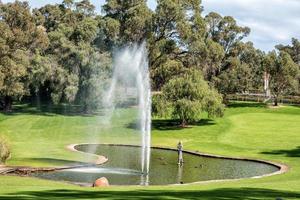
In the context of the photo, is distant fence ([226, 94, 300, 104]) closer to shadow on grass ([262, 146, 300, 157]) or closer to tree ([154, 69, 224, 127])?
tree ([154, 69, 224, 127])

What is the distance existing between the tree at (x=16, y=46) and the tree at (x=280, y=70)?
35163 millimetres

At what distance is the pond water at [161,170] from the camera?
95.8 ft

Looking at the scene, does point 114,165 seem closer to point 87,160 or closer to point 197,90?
point 87,160

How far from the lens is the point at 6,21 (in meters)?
71.1

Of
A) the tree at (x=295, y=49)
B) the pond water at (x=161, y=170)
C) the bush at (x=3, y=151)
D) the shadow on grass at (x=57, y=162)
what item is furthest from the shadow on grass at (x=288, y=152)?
the tree at (x=295, y=49)

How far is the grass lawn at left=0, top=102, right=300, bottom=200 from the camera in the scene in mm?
19234

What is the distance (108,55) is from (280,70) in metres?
27.2

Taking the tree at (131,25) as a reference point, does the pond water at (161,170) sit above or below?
below

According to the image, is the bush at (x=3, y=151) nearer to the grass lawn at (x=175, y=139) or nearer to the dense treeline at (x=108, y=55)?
the grass lawn at (x=175, y=139)

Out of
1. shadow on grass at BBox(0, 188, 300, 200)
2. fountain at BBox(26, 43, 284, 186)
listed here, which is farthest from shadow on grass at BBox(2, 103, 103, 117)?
shadow on grass at BBox(0, 188, 300, 200)

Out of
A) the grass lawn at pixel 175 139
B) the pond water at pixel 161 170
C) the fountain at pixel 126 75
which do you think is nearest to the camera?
the grass lawn at pixel 175 139

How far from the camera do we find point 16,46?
71875 millimetres

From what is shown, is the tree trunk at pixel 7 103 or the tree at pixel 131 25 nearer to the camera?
the tree trunk at pixel 7 103

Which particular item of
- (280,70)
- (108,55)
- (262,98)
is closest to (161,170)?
(108,55)
